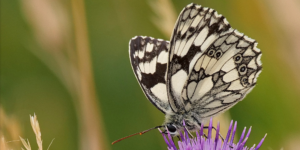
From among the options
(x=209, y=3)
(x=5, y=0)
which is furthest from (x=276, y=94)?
(x=5, y=0)

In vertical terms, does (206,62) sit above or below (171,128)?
above

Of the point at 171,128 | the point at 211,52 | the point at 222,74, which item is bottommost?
the point at 171,128

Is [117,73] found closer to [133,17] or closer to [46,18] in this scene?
[133,17]

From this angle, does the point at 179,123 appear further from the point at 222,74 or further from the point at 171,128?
the point at 222,74

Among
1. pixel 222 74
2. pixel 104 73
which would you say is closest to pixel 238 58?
pixel 222 74

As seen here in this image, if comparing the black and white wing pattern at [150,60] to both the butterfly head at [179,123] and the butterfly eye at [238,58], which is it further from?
the butterfly eye at [238,58]

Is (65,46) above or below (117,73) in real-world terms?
above

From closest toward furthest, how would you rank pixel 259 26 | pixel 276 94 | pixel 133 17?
pixel 276 94, pixel 259 26, pixel 133 17
